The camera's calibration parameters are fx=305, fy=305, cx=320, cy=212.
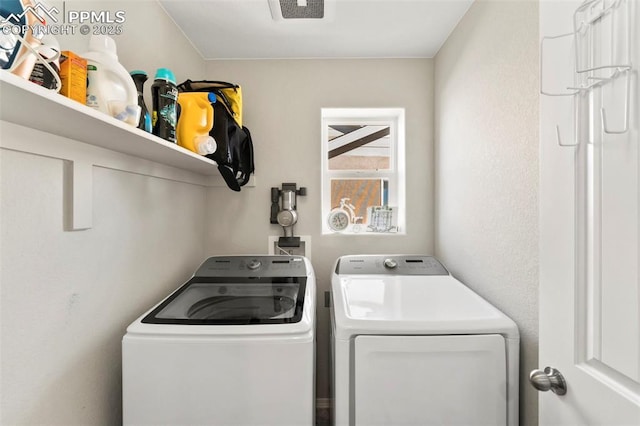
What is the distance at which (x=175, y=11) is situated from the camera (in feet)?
5.14

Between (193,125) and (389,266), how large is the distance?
1.25 metres

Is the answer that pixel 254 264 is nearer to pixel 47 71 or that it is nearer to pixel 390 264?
pixel 390 264

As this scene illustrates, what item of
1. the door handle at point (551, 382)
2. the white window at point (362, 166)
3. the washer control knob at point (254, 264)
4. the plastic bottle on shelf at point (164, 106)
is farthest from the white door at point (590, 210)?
the white window at point (362, 166)

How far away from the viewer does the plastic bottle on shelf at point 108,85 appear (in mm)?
837

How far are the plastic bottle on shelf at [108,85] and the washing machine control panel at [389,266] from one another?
1.27 metres

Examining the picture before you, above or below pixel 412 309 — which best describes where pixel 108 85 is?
above

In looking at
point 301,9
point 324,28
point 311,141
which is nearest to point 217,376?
point 311,141

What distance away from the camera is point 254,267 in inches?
66.8

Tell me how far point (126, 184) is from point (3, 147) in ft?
1.62

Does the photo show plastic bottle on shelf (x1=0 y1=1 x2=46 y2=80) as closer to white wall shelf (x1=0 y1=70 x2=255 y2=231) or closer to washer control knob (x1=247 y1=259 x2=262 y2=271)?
white wall shelf (x1=0 y1=70 x2=255 y2=231)

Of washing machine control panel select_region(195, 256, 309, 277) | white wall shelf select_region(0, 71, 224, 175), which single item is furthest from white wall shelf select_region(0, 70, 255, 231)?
washing machine control panel select_region(195, 256, 309, 277)

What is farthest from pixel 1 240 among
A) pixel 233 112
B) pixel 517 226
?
pixel 517 226

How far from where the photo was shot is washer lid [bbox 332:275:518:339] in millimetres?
1056

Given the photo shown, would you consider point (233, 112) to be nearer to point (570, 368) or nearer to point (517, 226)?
point (517, 226)
